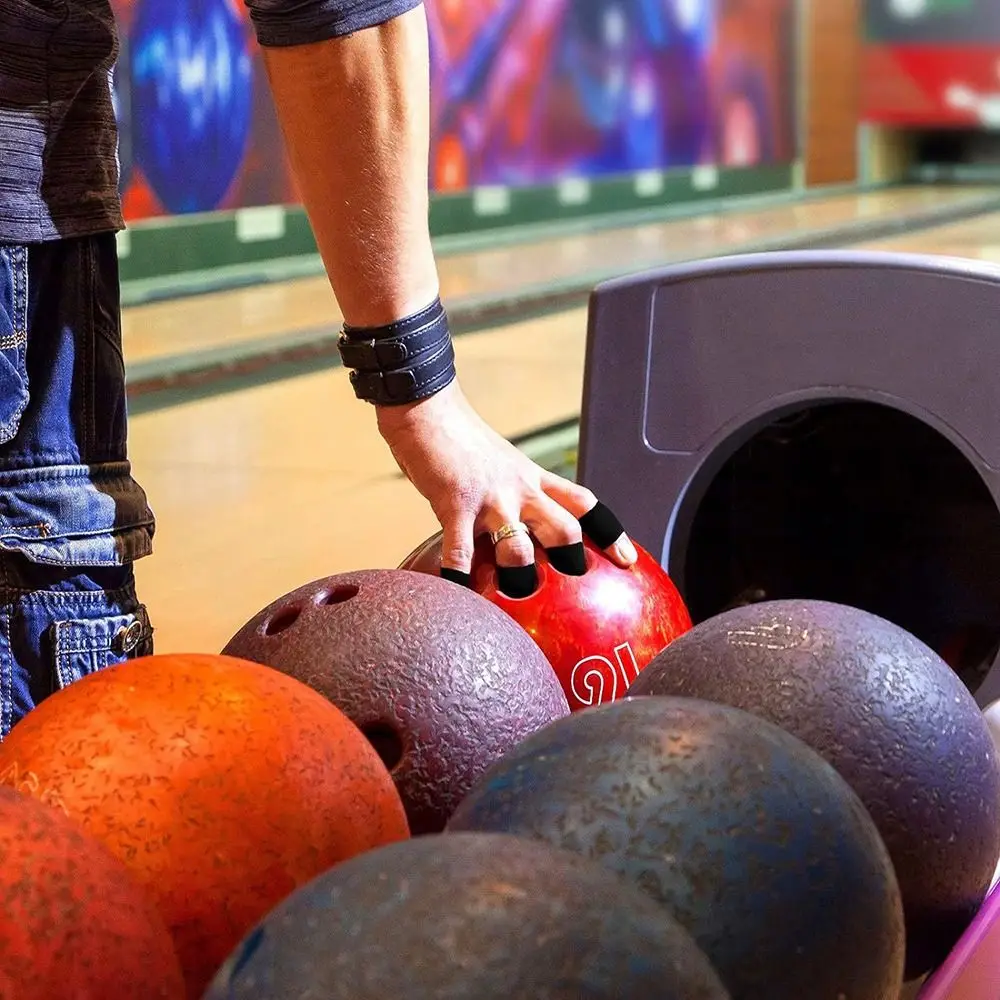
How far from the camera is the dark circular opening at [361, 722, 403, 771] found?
2.43 ft

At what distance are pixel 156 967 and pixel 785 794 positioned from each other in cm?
22

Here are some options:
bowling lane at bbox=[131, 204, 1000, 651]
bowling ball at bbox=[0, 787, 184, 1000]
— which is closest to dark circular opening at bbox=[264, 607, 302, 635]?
bowling ball at bbox=[0, 787, 184, 1000]

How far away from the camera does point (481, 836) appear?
49cm

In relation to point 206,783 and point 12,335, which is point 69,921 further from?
point 12,335

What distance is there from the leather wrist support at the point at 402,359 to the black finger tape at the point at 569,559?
142 millimetres

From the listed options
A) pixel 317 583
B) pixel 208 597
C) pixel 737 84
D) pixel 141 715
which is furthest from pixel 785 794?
pixel 737 84

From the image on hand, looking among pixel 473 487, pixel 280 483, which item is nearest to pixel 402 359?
pixel 473 487

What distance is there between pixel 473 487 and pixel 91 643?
27 centimetres

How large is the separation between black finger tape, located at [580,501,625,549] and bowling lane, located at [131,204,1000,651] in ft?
3.34

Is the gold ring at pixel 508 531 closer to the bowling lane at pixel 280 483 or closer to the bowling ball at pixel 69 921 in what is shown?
the bowling ball at pixel 69 921

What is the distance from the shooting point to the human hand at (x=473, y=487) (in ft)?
3.49

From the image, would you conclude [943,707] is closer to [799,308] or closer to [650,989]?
[650,989]

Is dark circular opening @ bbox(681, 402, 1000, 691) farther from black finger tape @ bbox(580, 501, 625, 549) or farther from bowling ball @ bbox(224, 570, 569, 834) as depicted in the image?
bowling ball @ bbox(224, 570, 569, 834)

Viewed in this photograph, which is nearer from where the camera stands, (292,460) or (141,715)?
(141,715)
